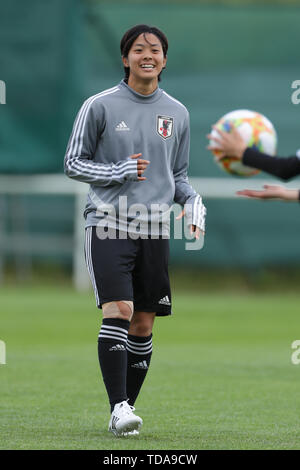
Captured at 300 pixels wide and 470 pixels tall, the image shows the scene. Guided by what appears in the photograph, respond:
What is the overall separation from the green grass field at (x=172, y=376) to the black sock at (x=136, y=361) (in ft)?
0.76

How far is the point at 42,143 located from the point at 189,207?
359 inches

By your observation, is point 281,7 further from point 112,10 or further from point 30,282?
point 30,282

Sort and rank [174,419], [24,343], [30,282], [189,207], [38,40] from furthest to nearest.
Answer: [30,282] < [38,40] < [24,343] < [174,419] < [189,207]

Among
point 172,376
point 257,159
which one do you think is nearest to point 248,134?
point 257,159

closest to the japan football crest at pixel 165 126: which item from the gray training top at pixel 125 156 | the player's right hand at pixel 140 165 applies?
the gray training top at pixel 125 156

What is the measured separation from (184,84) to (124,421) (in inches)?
390

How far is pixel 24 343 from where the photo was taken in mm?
11180

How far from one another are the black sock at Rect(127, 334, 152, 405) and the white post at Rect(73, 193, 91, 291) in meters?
9.07

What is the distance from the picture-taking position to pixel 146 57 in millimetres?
5969

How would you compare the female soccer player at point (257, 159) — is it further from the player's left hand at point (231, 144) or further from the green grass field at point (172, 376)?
the green grass field at point (172, 376)

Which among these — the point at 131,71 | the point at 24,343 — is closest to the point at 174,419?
the point at 131,71

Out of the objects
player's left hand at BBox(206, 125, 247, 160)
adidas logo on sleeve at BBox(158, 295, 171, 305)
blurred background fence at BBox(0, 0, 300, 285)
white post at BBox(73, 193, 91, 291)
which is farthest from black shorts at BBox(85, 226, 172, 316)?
white post at BBox(73, 193, 91, 291)

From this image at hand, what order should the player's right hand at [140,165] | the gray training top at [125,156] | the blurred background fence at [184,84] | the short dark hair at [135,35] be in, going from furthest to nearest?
the blurred background fence at [184,84], the short dark hair at [135,35], the gray training top at [125,156], the player's right hand at [140,165]

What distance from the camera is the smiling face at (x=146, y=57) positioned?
5977mm
